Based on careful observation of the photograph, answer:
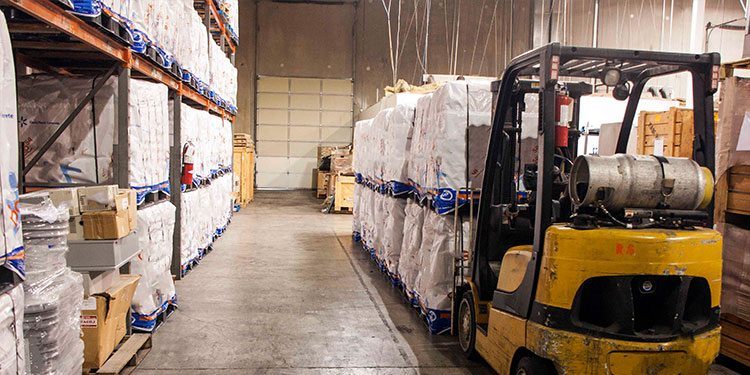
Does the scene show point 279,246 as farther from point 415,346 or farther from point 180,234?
point 415,346

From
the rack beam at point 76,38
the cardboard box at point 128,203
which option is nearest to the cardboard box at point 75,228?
the cardboard box at point 128,203

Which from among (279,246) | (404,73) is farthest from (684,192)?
(404,73)

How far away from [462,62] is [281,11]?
7.49 m

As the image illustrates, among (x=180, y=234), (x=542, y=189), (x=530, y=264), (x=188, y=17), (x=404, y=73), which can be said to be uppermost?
(x=404, y=73)

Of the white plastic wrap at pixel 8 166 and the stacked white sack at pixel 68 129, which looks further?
the stacked white sack at pixel 68 129

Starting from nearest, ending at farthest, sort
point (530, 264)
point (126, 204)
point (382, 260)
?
point (530, 264) < point (126, 204) < point (382, 260)

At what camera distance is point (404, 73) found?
22312 millimetres

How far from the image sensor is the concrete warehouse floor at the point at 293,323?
4445mm

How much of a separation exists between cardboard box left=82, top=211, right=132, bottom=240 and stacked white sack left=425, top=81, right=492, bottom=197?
102 inches

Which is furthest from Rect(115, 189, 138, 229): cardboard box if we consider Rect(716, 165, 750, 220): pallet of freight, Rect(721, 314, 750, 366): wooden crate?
Rect(721, 314, 750, 366): wooden crate

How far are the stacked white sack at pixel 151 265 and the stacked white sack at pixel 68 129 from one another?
57 centimetres

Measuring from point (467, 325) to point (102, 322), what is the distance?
108 inches

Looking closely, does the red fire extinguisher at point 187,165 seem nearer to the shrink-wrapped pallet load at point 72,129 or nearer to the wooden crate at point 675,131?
the shrink-wrapped pallet load at point 72,129

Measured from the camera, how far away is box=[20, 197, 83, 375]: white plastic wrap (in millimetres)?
2922
